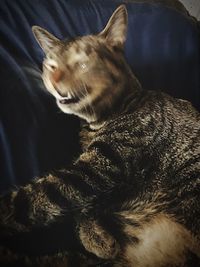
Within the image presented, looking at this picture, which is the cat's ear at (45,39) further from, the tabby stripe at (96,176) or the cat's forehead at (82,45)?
the tabby stripe at (96,176)

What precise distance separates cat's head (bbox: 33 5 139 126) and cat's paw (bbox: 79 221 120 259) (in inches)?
9.3

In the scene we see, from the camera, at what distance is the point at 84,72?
85 centimetres

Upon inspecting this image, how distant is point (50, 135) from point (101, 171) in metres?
0.14

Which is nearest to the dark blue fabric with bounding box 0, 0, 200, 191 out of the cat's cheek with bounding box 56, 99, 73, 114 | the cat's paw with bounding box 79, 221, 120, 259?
the cat's cheek with bounding box 56, 99, 73, 114

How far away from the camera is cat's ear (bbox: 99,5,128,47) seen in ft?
3.05

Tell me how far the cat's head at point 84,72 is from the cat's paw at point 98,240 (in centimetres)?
24

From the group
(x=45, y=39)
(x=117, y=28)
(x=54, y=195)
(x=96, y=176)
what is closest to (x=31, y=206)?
(x=54, y=195)

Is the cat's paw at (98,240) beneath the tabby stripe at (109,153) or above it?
beneath

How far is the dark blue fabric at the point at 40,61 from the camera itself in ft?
2.59

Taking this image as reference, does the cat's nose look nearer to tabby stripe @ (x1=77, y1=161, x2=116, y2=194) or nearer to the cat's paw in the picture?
tabby stripe @ (x1=77, y1=161, x2=116, y2=194)

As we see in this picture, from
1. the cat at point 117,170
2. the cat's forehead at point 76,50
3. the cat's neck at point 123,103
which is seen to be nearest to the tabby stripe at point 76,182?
the cat at point 117,170

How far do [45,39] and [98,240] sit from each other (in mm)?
473

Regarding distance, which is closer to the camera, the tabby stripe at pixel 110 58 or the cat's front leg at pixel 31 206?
the cat's front leg at pixel 31 206

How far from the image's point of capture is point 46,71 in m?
0.85
